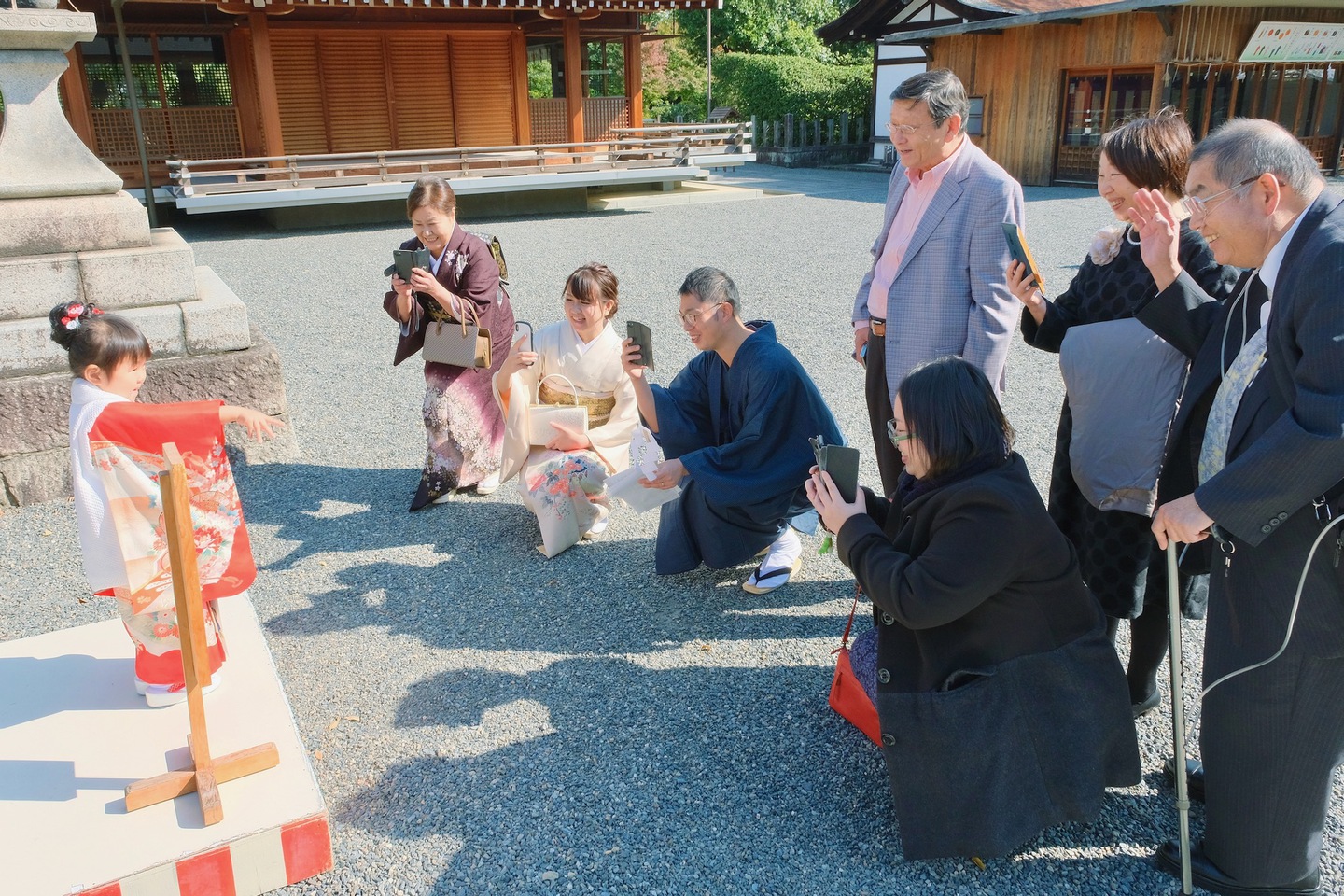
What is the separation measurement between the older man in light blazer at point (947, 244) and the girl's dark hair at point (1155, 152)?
0.54 m

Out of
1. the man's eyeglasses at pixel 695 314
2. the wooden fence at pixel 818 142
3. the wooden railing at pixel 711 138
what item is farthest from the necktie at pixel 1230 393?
the wooden fence at pixel 818 142

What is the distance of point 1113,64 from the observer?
1559 cm

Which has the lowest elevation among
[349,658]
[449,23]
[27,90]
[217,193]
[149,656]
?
[349,658]

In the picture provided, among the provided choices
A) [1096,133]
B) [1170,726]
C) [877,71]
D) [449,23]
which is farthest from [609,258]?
[877,71]

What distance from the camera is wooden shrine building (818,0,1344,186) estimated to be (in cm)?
1510

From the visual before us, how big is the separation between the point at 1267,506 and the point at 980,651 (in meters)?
0.67

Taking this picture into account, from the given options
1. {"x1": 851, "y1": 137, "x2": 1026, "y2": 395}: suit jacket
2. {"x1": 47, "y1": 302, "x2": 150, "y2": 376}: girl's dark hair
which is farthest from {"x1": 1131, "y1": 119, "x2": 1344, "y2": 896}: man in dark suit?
{"x1": 47, "y1": 302, "x2": 150, "y2": 376}: girl's dark hair

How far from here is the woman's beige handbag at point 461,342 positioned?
4.25 metres

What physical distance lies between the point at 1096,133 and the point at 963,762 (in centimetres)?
1656

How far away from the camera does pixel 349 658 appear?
3.20 meters

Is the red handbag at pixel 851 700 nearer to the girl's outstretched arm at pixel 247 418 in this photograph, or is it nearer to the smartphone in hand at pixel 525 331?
the girl's outstretched arm at pixel 247 418

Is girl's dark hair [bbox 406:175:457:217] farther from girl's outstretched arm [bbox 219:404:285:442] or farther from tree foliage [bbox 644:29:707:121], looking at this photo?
tree foliage [bbox 644:29:707:121]

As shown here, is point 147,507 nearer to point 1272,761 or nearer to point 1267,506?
point 1267,506

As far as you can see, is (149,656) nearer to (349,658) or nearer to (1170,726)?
(349,658)
